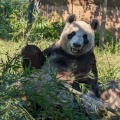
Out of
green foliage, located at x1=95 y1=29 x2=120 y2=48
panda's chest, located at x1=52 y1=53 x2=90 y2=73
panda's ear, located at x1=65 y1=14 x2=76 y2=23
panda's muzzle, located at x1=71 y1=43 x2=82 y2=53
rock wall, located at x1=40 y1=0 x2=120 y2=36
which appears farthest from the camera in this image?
rock wall, located at x1=40 y1=0 x2=120 y2=36

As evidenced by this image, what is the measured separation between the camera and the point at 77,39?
498cm

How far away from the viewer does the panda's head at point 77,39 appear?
4.95 meters

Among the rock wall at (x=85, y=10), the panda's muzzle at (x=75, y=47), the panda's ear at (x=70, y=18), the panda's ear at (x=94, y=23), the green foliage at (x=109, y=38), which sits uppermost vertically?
the panda's ear at (x=70, y=18)

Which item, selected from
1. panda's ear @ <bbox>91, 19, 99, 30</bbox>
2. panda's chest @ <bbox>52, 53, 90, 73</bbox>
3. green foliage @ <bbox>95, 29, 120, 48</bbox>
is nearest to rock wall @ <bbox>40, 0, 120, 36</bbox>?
green foliage @ <bbox>95, 29, 120, 48</bbox>

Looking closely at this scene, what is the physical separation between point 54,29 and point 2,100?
29.7 feet

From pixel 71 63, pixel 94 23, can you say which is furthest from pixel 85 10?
pixel 71 63

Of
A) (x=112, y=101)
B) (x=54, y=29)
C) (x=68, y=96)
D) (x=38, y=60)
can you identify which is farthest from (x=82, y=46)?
(x=54, y=29)

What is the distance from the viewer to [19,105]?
264cm

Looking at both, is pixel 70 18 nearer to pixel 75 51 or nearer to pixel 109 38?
pixel 75 51

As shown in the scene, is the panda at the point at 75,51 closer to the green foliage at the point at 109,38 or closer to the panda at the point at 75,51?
the panda at the point at 75,51

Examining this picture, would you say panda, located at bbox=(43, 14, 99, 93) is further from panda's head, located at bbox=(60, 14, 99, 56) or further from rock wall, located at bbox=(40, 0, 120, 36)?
rock wall, located at bbox=(40, 0, 120, 36)

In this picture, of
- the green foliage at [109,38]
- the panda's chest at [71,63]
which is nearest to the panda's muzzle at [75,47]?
the panda's chest at [71,63]

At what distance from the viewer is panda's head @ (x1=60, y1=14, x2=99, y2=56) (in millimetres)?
4949

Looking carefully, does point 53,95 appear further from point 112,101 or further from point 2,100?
point 112,101
